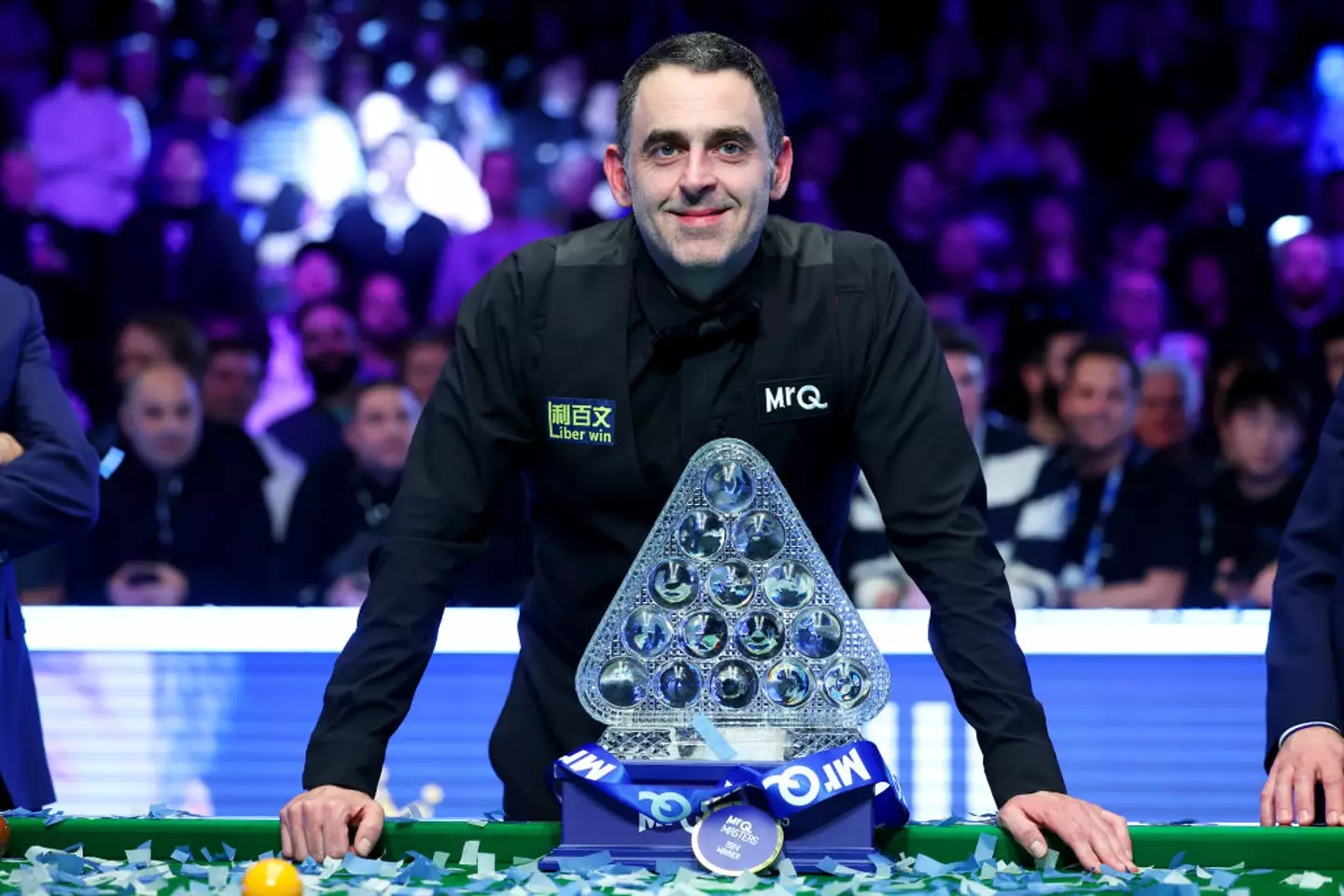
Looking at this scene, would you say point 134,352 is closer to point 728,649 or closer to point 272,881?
point 728,649

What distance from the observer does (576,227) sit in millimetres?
6371

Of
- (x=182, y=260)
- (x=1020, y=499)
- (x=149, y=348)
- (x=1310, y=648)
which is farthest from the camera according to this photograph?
(x=182, y=260)

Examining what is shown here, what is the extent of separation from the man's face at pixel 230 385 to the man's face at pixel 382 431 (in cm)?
53

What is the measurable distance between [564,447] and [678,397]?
175 millimetres

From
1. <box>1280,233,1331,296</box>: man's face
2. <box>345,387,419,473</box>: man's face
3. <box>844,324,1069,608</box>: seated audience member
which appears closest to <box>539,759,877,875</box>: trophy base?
<box>844,324,1069,608</box>: seated audience member

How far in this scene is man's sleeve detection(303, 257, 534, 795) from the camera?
2072mm

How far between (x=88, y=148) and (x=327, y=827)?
16.9 feet

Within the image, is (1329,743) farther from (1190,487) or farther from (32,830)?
(1190,487)

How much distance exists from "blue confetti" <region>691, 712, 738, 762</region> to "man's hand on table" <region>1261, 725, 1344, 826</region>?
707 millimetres

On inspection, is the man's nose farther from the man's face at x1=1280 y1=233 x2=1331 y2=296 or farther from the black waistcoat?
the man's face at x1=1280 y1=233 x2=1331 y2=296

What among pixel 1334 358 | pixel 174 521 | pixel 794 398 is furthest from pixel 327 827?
pixel 1334 358

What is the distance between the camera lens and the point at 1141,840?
1.85 m

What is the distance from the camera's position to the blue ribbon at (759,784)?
1794 millimetres

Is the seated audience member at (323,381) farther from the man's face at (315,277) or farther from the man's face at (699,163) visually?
the man's face at (699,163)
